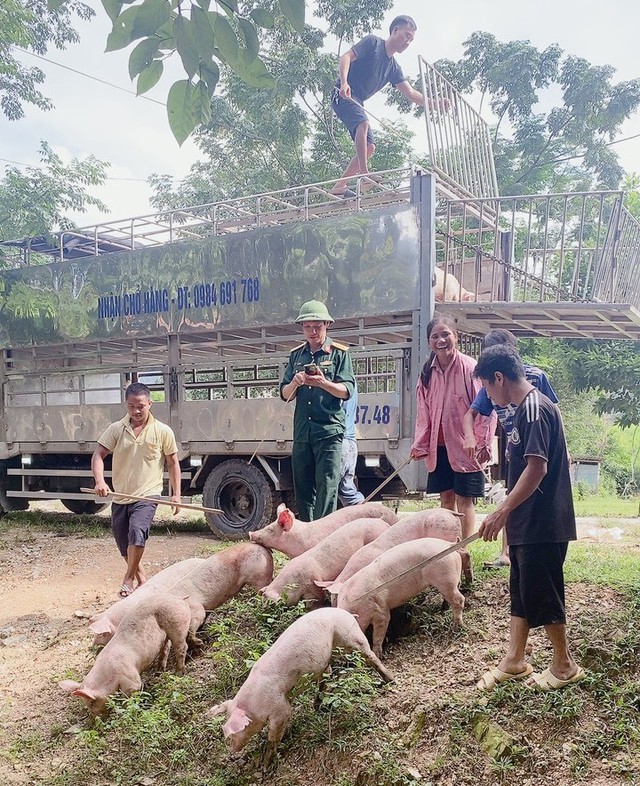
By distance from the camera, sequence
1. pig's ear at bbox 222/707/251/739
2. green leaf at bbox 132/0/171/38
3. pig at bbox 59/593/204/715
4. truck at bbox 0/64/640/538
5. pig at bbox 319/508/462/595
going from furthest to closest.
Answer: truck at bbox 0/64/640/538 < pig at bbox 319/508/462/595 < pig at bbox 59/593/204/715 < pig's ear at bbox 222/707/251/739 < green leaf at bbox 132/0/171/38

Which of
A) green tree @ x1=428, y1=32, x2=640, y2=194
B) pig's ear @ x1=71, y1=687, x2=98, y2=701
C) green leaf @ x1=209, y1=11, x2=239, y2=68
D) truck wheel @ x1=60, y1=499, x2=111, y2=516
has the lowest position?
truck wheel @ x1=60, y1=499, x2=111, y2=516

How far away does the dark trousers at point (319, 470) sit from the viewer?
491 centimetres

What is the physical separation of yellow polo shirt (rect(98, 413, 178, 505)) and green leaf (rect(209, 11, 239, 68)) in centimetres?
400

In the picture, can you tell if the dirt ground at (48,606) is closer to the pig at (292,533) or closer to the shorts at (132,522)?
the shorts at (132,522)

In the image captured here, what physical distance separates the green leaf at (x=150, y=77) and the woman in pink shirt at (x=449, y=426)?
302cm

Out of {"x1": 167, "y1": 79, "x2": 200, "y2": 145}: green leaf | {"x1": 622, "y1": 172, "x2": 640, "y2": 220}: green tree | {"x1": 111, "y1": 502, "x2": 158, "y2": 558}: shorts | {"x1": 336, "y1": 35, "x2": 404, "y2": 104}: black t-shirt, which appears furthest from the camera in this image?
{"x1": 622, "y1": 172, "x2": 640, "y2": 220}: green tree

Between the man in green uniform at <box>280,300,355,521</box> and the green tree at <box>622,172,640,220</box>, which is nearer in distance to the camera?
the man in green uniform at <box>280,300,355,521</box>

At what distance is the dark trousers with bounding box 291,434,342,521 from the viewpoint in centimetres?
491

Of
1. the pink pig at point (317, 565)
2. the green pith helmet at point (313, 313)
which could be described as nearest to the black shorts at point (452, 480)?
the pink pig at point (317, 565)

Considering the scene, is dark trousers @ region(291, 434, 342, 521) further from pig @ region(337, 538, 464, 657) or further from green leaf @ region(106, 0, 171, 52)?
green leaf @ region(106, 0, 171, 52)

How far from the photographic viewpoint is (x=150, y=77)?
1.78 meters

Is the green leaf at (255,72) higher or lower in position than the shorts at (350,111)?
lower

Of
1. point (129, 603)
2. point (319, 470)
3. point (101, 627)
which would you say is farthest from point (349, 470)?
point (101, 627)

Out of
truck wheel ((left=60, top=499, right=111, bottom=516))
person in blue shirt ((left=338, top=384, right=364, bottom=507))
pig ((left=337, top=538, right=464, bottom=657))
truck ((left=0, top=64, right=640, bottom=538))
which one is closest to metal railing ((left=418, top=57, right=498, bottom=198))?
truck ((left=0, top=64, right=640, bottom=538))
